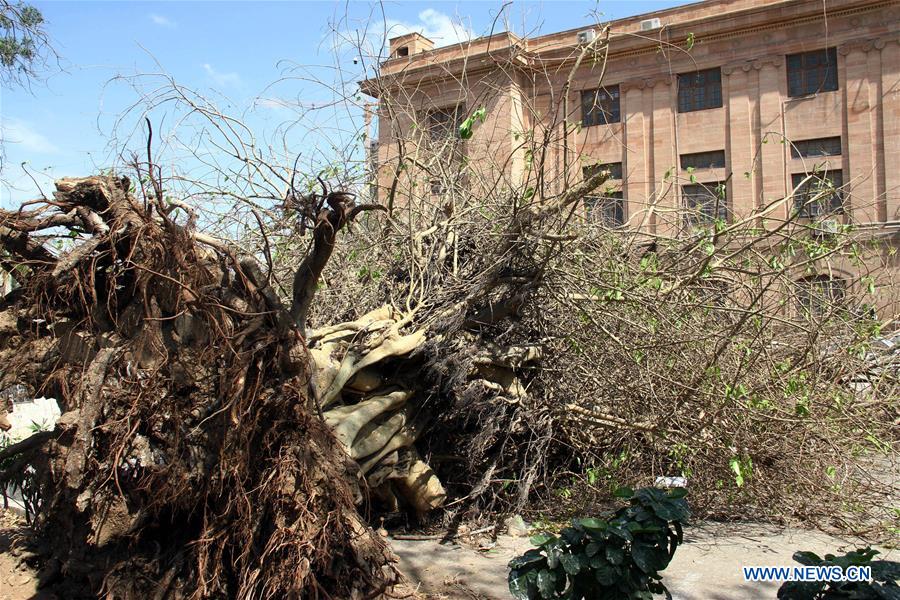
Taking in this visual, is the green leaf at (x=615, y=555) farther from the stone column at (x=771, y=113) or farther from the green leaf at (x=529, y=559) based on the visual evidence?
the stone column at (x=771, y=113)

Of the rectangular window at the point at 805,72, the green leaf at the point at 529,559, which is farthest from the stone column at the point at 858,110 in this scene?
the green leaf at the point at 529,559

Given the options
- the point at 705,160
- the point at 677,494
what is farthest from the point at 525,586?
the point at 705,160

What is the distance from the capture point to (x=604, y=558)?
3.49 metres

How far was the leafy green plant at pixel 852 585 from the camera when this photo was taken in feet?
9.41

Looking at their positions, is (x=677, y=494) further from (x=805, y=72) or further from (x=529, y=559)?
(x=805, y=72)

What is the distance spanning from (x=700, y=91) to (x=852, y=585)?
92.2ft

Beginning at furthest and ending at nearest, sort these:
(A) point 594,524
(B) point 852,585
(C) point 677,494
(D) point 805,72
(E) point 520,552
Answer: (D) point 805,72 → (E) point 520,552 → (C) point 677,494 → (A) point 594,524 → (B) point 852,585

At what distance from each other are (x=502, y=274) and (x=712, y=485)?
2645 millimetres

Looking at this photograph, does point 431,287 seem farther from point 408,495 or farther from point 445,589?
point 445,589

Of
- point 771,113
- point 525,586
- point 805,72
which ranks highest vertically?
point 805,72

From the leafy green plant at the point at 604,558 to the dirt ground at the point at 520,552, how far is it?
1.49 metres

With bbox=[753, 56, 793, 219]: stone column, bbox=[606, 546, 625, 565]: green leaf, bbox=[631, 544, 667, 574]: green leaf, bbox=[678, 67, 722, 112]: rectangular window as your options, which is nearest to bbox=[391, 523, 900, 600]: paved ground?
bbox=[631, 544, 667, 574]: green leaf

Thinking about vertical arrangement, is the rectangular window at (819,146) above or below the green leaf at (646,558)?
above

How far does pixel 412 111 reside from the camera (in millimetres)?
8195
